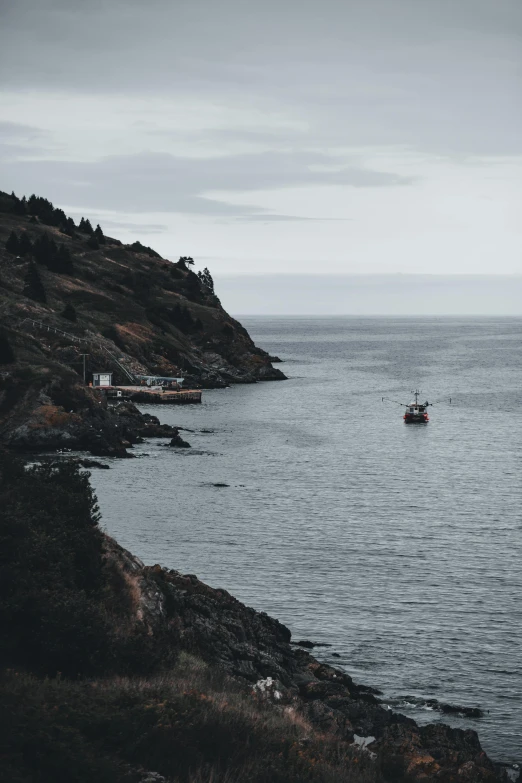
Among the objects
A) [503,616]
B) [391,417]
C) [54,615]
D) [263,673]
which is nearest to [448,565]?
[503,616]

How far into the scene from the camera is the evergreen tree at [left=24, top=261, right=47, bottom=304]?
14938 cm

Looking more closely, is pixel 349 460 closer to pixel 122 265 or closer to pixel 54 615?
pixel 54 615

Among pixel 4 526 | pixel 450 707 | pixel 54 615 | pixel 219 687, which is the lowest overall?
pixel 450 707

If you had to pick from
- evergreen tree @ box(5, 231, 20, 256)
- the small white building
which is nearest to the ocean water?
the small white building

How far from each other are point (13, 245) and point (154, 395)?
54.8 m

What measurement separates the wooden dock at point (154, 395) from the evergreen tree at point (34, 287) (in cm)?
2740

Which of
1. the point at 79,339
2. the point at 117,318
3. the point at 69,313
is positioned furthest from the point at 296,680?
the point at 117,318

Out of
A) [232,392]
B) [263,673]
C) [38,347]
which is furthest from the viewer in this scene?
[232,392]

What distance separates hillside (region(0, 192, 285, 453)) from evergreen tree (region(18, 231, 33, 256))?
0.26m

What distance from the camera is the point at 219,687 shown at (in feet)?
84.0

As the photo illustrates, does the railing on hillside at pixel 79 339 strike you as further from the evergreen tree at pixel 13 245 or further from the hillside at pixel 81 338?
the evergreen tree at pixel 13 245

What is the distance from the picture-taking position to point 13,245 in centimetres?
16875

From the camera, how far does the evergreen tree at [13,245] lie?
168 m

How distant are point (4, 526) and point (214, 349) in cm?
14963
